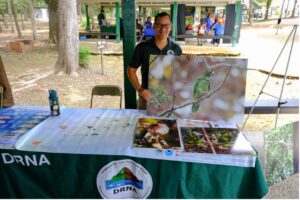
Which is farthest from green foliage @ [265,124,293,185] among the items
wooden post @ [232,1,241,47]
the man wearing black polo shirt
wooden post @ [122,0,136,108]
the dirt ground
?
wooden post @ [232,1,241,47]

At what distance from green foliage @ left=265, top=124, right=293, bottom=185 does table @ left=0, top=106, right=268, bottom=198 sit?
474 millimetres

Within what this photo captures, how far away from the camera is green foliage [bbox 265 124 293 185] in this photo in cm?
220

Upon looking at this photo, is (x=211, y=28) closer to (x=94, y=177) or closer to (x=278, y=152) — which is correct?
(x=278, y=152)

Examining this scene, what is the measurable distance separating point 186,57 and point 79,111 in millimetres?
1163

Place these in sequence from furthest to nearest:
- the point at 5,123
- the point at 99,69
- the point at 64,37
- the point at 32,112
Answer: the point at 99,69
the point at 64,37
the point at 32,112
the point at 5,123

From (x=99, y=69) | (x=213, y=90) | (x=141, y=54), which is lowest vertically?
(x=99, y=69)

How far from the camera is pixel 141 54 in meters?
2.65

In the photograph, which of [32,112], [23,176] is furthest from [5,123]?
[23,176]

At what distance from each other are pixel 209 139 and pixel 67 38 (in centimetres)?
638

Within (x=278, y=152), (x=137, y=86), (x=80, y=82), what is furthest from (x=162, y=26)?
(x=80, y=82)

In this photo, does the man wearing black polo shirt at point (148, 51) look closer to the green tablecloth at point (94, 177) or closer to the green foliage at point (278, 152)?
the green tablecloth at point (94, 177)

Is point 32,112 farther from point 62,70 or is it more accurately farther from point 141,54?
point 62,70

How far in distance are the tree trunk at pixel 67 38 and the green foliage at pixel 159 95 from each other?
5.75m

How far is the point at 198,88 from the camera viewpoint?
2.29 meters
